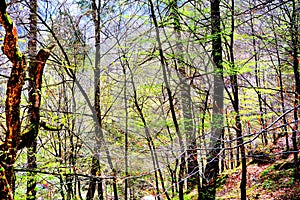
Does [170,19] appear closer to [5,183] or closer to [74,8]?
[74,8]

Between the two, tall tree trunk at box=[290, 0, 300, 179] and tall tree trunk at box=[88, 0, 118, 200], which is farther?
tall tree trunk at box=[88, 0, 118, 200]

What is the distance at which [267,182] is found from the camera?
7199 mm

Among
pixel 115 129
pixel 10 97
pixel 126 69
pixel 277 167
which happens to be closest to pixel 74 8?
pixel 126 69

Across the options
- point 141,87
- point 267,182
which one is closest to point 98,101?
point 141,87

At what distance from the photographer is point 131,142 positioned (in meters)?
6.57

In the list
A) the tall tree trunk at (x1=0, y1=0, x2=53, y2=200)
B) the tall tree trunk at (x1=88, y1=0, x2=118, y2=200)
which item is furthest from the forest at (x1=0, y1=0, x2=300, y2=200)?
the tall tree trunk at (x1=0, y1=0, x2=53, y2=200)

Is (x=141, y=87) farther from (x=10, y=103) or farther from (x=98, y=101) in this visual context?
(x=10, y=103)

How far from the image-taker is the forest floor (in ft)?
20.4

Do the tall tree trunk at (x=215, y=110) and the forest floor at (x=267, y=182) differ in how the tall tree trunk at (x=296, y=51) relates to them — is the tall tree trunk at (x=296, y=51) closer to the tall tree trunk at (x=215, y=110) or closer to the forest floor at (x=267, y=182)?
the forest floor at (x=267, y=182)

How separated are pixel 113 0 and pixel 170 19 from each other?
1641mm

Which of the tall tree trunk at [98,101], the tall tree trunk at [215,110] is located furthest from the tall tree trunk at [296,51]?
the tall tree trunk at [98,101]

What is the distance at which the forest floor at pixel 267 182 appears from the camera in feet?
20.4

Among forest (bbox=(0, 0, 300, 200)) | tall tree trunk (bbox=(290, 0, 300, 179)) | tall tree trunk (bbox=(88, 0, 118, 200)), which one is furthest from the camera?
tall tree trunk (bbox=(88, 0, 118, 200))

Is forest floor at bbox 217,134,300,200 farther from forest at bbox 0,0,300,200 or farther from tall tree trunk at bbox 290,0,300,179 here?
tall tree trunk at bbox 290,0,300,179
